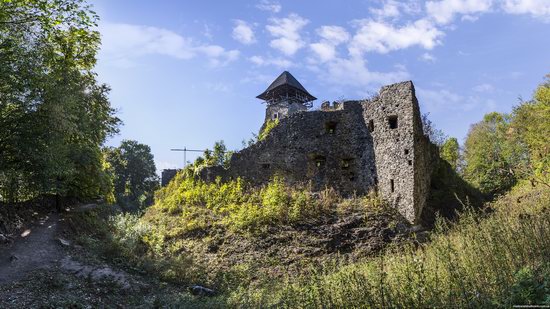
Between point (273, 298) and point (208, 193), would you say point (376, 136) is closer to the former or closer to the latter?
point (208, 193)

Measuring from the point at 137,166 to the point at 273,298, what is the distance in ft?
102

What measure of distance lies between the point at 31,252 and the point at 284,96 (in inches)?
1096

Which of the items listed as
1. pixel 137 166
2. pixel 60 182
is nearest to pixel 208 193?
pixel 60 182

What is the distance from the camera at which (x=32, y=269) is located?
32.2 feet

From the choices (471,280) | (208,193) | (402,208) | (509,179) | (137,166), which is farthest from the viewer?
(137,166)

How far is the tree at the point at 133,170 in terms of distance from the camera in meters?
34.1

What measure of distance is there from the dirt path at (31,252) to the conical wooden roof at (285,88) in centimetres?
2547

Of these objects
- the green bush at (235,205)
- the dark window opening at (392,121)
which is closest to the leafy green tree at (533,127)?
the dark window opening at (392,121)

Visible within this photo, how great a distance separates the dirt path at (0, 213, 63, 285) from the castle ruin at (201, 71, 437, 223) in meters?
6.93

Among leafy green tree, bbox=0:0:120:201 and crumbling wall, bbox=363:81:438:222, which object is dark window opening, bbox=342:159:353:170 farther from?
leafy green tree, bbox=0:0:120:201

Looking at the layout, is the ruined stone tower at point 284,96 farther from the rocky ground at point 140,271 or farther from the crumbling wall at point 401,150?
the rocky ground at point 140,271

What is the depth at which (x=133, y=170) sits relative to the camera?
1407 inches

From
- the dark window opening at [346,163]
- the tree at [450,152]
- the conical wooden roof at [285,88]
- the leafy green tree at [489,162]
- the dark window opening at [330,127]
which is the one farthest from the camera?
the conical wooden roof at [285,88]

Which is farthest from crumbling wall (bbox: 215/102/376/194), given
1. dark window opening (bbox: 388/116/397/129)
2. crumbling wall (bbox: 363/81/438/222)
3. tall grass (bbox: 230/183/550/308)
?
tall grass (bbox: 230/183/550/308)
